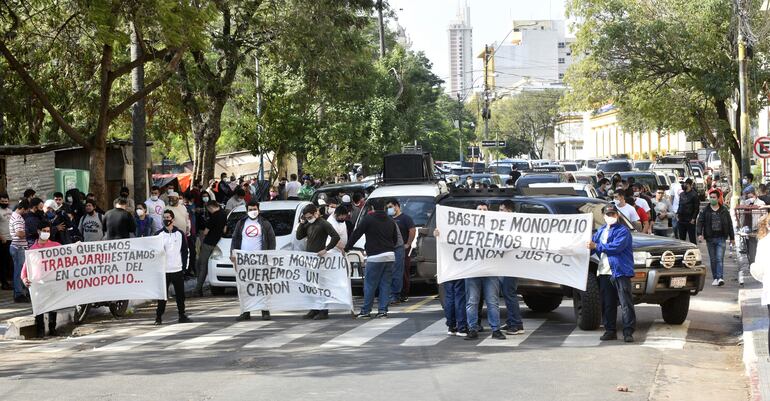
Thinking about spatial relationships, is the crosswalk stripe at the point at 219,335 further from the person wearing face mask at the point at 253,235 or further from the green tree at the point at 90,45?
the green tree at the point at 90,45

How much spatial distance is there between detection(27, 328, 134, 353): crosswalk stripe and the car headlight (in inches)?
263

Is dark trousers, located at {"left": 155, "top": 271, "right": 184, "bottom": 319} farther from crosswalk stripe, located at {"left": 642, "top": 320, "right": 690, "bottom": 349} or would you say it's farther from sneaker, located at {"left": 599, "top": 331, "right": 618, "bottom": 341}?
crosswalk stripe, located at {"left": 642, "top": 320, "right": 690, "bottom": 349}

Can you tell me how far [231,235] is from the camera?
20.6m

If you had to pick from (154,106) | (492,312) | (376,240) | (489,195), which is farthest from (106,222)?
(154,106)

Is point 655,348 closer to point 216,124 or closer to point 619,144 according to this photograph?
point 216,124

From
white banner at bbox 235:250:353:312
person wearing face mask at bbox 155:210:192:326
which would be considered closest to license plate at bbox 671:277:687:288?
white banner at bbox 235:250:353:312

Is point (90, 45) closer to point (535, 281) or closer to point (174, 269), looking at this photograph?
point (174, 269)

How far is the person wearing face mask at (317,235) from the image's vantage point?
16156 millimetres

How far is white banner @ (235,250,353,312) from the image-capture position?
16.1 metres

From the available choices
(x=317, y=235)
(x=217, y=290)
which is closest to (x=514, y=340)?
(x=317, y=235)

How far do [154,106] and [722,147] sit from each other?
26.8 meters

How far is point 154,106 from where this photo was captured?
1442 inches

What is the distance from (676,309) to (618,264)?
75.3 inches

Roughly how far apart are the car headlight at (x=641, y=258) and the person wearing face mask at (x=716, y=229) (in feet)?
18.7
